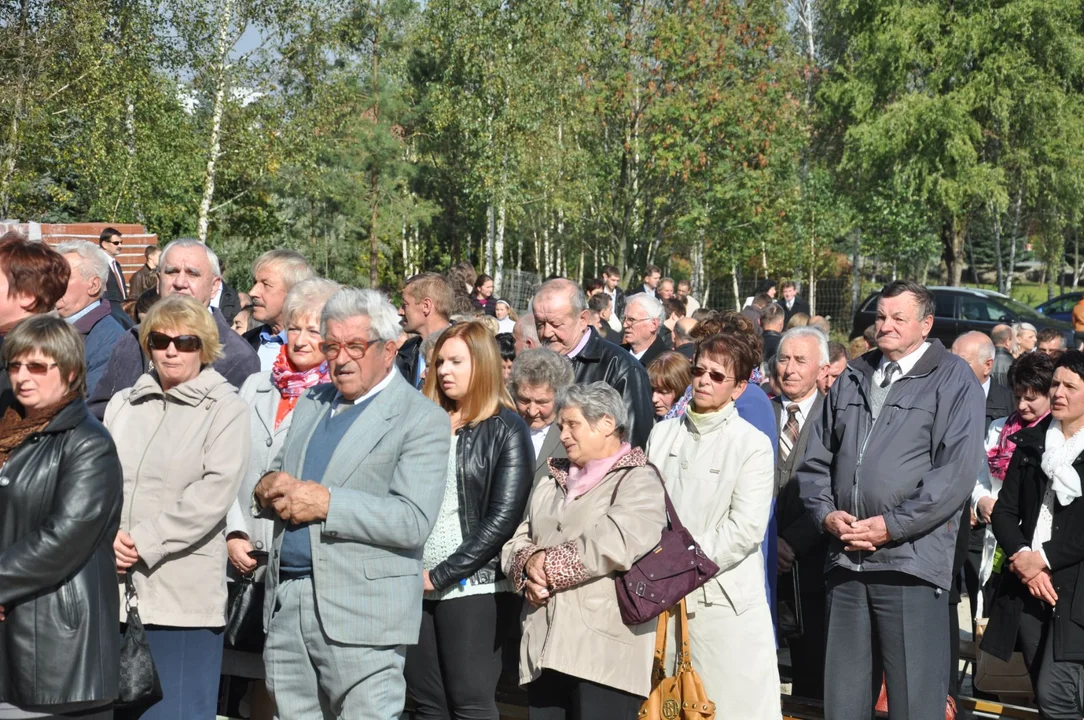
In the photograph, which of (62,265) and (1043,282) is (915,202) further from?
(62,265)

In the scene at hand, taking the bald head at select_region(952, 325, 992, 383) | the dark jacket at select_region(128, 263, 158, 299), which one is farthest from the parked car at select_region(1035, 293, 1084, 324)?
the dark jacket at select_region(128, 263, 158, 299)

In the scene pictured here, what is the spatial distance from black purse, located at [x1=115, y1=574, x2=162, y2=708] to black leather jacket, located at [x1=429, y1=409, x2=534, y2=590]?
121cm

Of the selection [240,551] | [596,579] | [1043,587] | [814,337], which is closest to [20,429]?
[240,551]

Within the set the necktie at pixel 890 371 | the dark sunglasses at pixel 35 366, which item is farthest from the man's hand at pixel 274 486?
the necktie at pixel 890 371

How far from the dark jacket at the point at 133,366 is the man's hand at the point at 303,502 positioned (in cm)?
150

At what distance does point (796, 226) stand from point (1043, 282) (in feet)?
89.8

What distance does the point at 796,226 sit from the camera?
3231 centimetres

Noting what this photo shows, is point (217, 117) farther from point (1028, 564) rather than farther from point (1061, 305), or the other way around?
point (1028, 564)

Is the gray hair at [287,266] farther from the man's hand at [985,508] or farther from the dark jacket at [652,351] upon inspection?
the man's hand at [985,508]

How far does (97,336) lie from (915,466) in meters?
3.63

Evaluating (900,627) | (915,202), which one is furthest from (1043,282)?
(900,627)

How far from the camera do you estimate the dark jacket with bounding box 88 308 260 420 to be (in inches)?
203

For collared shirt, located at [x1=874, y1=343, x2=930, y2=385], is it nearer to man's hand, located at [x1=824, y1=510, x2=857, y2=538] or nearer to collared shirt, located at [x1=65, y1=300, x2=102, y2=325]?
man's hand, located at [x1=824, y1=510, x2=857, y2=538]

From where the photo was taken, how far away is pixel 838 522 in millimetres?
5027
